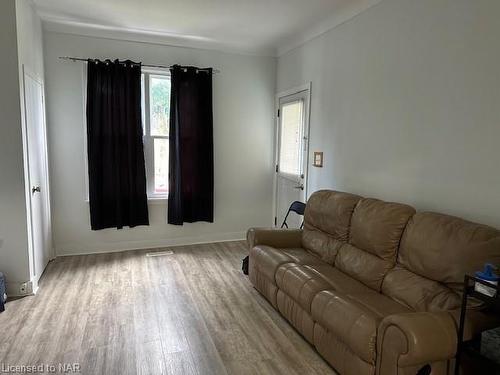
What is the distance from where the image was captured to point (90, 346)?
2.43m

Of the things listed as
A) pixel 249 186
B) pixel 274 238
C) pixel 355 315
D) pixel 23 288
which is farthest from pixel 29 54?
pixel 355 315

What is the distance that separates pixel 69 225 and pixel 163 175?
4.23ft

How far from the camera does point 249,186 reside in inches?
202

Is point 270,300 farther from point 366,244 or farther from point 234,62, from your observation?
point 234,62

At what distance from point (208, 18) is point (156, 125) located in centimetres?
151

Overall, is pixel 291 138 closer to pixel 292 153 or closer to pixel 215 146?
pixel 292 153

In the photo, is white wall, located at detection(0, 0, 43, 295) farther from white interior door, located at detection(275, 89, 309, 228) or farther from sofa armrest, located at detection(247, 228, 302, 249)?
white interior door, located at detection(275, 89, 309, 228)

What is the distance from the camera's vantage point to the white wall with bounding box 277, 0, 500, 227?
2.17 m

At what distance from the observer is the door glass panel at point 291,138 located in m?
4.36

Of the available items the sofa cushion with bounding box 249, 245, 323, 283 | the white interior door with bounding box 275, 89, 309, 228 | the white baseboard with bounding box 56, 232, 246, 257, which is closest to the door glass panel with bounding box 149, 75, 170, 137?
the white baseboard with bounding box 56, 232, 246, 257

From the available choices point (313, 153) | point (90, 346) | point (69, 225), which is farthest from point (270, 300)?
point (69, 225)

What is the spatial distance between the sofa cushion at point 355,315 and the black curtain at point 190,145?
2792 millimetres

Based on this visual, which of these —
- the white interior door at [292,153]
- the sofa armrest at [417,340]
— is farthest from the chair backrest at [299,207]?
the sofa armrest at [417,340]

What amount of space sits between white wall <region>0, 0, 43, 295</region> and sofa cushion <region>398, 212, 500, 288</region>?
312cm
